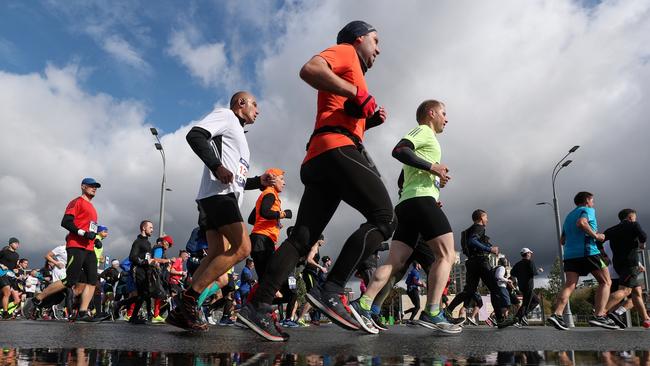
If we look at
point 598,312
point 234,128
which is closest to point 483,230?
point 598,312

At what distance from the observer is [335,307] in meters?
3.16

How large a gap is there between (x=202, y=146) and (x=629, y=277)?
22.4ft

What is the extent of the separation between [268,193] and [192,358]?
4.18 m

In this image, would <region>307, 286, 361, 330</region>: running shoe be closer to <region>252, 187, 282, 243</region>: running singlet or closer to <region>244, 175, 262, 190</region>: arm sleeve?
<region>244, 175, 262, 190</region>: arm sleeve

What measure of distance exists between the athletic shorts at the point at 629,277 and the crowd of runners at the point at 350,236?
0.05 feet

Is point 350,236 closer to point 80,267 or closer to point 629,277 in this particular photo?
point 80,267

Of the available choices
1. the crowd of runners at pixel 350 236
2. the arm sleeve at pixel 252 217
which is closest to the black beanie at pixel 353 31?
the crowd of runners at pixel 350 236

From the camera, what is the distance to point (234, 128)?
14.6 feet

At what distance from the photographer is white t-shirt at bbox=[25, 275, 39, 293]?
16562 millimetres

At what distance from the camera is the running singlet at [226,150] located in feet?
13.8

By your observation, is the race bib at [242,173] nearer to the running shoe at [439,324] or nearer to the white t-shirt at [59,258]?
the running shoe at [439,324]

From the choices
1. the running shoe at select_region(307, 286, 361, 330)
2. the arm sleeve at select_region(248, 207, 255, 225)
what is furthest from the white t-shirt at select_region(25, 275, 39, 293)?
the running shoe at select_region(307, 286, 361, 330)

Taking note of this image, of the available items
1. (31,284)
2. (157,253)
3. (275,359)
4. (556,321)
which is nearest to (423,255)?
(556,321)

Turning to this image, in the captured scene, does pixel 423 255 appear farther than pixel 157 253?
No
